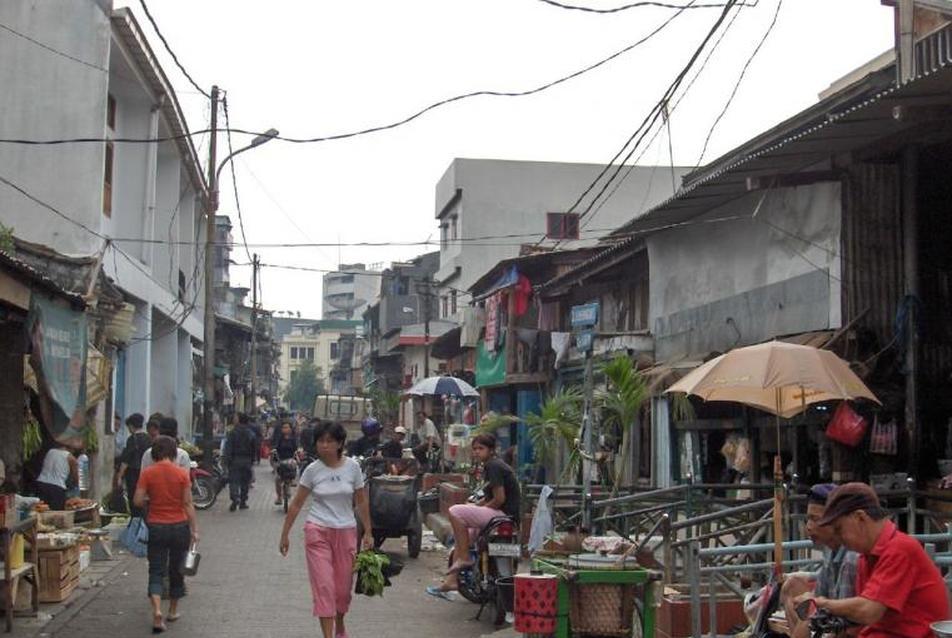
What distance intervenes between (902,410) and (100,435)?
46.3 ft

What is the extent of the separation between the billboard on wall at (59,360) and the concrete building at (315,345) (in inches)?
3939

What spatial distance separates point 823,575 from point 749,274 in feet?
30.2

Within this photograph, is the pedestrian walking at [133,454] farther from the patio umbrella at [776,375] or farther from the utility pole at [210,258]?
the utility pole at [210,258]

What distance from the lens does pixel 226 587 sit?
12.7m

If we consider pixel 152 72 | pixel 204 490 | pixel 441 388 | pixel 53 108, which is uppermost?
pixel 152 72

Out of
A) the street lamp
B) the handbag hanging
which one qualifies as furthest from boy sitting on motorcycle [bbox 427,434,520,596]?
the street lamp

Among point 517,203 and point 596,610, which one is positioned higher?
point 517,203

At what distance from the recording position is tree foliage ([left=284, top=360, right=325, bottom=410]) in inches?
4200

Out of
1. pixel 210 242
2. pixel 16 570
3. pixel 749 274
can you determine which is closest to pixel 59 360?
pixel 16 570

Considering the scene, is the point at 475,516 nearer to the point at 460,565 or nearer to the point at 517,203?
the point at 460,565

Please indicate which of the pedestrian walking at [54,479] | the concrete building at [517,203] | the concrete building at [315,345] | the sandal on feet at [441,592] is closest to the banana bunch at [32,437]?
the pedestrian walking at [54,479]

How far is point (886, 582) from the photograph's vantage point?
5.13 metres

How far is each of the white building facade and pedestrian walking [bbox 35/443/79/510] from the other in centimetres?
Result: 654

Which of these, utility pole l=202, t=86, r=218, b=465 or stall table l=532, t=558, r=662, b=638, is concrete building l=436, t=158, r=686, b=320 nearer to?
utility pole l=202, t=86, r=218, b=465
